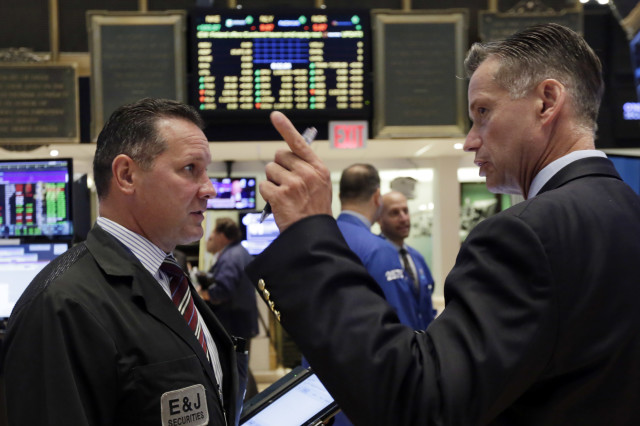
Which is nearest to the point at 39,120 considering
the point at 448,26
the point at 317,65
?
the point at 317,65

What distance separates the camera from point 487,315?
0.83 m

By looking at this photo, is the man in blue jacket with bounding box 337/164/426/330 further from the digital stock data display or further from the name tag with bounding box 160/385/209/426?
the digital stock data display

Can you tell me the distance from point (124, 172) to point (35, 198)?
210cm

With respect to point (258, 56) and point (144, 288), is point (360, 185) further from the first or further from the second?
point (144, 288)

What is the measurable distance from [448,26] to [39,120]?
355cm

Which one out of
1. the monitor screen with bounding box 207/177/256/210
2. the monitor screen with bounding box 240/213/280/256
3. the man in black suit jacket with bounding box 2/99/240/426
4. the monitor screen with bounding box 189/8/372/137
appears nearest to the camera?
the man in black suit jacket with bounding box 2/99/240/426

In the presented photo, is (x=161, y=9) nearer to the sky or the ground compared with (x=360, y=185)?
nearer to the sky

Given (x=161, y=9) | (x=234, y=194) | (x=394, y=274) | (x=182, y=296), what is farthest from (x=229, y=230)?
(x=182, y=296)

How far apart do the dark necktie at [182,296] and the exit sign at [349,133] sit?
4.10 meters

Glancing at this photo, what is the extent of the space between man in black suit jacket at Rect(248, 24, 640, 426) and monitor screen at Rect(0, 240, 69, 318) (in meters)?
2.91

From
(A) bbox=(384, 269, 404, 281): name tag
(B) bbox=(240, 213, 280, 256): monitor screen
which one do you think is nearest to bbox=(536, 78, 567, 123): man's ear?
(A) bbox=(384, 269, 404, 281): name tag

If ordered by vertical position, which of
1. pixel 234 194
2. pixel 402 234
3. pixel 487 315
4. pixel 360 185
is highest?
pixel 487 315

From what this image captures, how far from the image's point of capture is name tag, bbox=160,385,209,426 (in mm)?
1423

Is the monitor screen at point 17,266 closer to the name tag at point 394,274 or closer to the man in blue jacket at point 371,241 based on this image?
the man in blue jacket at point 371,241
